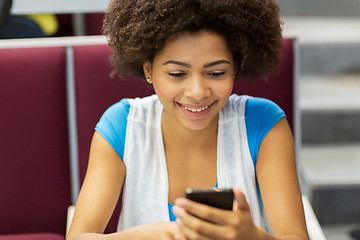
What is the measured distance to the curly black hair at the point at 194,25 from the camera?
124cm

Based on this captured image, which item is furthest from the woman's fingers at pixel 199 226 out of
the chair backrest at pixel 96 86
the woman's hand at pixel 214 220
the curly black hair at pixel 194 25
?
the chair backrest at pixel 96 86

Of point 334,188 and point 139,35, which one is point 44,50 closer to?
point 139,35

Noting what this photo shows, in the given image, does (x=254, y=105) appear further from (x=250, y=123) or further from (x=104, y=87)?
(x=104, y=87)

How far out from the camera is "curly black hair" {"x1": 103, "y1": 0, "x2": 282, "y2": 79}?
4.06ft

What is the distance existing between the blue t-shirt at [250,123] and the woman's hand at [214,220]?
45 cm

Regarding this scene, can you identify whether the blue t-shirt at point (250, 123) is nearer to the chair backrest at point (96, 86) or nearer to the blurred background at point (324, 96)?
the chair backrest at point (96, 86)

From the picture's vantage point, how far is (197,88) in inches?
48.4

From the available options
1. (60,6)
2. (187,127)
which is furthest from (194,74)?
(60,6)

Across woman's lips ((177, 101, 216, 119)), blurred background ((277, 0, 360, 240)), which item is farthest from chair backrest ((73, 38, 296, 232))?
blurred background ((277, 0, 360, 240))

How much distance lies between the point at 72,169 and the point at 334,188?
1235 mm

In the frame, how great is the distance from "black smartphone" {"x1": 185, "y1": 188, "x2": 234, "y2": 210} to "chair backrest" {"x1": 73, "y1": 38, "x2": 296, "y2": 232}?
746 mm

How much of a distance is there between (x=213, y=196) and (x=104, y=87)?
0.80m

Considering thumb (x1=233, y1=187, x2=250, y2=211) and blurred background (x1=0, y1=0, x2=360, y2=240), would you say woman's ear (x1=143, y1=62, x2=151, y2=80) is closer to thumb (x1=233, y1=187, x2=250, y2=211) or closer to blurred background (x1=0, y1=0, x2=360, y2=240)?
thumb (x1=233, y1=187, x2=250, y2=211)

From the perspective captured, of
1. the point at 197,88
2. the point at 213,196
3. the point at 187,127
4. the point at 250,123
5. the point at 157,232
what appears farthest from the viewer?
the point at 250,123
